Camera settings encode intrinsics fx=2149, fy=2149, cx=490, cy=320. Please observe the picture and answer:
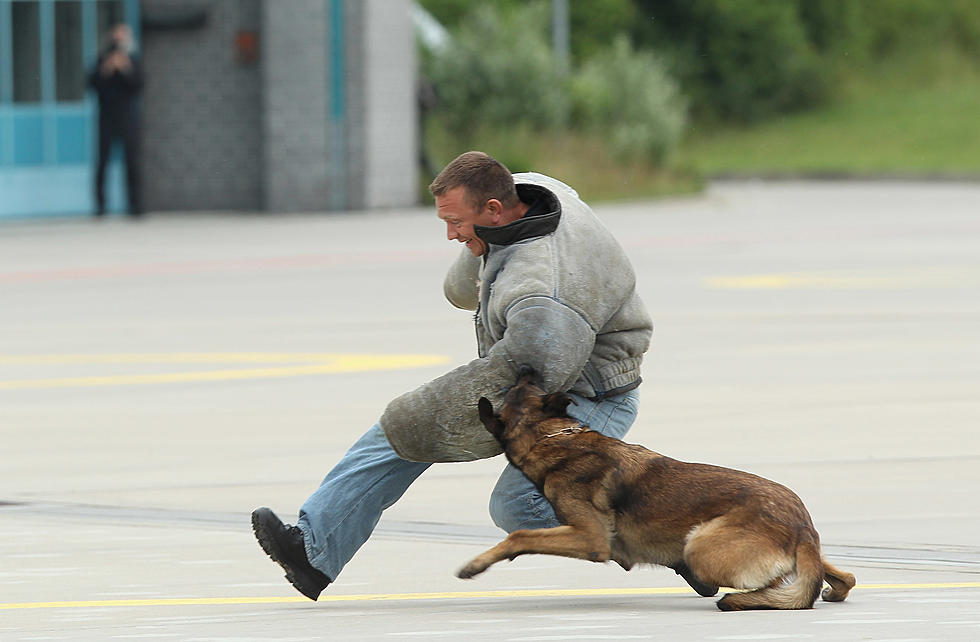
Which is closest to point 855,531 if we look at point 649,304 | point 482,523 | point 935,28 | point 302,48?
point 482,523

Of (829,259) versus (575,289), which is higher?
(575,289)

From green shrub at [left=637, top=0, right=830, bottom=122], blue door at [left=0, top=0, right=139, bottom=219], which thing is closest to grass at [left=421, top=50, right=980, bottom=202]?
green shrub at [left=637, top=0, right=830, bottom=122]

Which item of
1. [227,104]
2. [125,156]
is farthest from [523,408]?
[227,104]

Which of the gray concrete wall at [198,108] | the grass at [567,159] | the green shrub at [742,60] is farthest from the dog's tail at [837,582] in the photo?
the green shrub at [742,60]

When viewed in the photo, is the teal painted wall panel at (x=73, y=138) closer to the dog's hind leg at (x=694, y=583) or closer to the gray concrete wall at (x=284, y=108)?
the gray concrete wall at (x=284, y=108)

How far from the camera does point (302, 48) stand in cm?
2850

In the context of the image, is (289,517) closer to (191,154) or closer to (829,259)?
(829,259)

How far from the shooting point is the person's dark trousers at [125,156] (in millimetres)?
27000

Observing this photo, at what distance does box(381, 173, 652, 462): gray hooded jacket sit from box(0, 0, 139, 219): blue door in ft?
72.7

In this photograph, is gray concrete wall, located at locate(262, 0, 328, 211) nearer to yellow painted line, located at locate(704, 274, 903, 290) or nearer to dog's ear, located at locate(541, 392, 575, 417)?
yellow painted line, located at locate(704, 274, 903, 290)

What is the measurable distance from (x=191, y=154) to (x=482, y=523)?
21916 millimetres

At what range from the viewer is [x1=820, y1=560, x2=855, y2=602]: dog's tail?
609cm

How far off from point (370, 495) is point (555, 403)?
2.55 ft

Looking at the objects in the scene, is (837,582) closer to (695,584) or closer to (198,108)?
(695,584)
